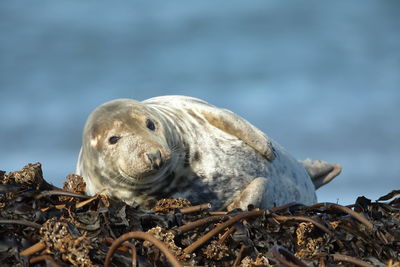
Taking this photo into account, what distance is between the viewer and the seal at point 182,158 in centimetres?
605

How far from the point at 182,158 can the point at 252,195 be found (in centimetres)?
78

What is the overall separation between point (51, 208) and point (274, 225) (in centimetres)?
133

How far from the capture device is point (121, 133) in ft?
20.0

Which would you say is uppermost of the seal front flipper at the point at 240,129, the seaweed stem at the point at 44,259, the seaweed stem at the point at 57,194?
the seal front flipper at the point at 240,129

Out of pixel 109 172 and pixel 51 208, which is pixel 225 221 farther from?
pixel 109 172

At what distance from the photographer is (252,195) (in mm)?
6406

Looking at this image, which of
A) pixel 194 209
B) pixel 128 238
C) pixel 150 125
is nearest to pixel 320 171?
pixel 150 125

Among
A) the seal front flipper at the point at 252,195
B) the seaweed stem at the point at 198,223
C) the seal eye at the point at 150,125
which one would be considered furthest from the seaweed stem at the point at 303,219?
the seal eye at the point at 150,125

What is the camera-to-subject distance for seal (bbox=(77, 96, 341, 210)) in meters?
6.05

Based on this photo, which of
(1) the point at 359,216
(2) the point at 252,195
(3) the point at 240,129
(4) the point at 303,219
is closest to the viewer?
(4) the point at 303,219

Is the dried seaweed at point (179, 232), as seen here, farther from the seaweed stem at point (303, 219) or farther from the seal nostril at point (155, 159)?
the seal nostril at point (155, 159)

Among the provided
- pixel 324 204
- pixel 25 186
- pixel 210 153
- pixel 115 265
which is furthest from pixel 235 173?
pixel 115 265

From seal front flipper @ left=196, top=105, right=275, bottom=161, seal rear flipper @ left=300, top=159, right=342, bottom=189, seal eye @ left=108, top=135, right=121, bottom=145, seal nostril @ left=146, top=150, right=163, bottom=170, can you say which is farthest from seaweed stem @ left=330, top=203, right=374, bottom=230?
seal rear flipper @ left=300, top=159, right=342, bottom=189

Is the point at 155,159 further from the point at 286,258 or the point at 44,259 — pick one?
the point at 286,258
